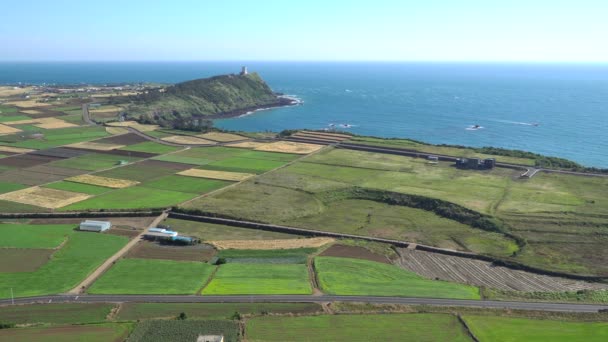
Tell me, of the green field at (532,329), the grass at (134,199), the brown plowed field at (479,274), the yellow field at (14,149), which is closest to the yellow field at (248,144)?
the grass at (134,199)

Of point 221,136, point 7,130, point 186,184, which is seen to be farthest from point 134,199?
point 7,130

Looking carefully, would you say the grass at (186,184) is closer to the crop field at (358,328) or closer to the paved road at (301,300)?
the paved road at (301,300)

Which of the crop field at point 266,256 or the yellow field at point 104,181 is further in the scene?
the yellow field at point 104,181

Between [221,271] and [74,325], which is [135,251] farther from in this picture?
[74,325]

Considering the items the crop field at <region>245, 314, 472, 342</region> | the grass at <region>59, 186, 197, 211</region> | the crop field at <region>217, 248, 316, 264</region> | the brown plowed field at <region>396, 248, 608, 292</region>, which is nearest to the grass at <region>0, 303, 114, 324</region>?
the crop field at <region>245, 314, 472, 342</region>

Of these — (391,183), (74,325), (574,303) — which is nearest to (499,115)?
(391,183)

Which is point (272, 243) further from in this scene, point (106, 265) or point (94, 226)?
point (94, 226)
